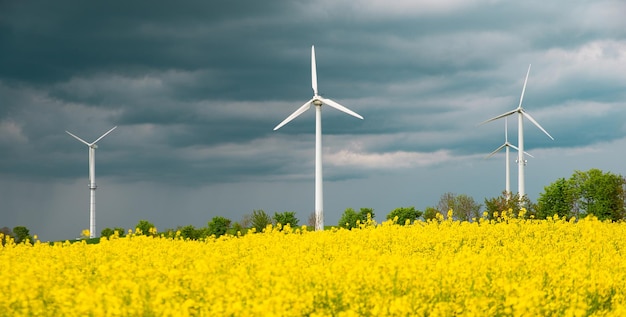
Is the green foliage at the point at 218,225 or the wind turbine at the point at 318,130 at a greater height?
the wind turbine at the point at 318,130

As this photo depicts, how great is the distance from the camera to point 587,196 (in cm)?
5881

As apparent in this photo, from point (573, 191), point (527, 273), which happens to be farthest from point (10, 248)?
point (573, 191)

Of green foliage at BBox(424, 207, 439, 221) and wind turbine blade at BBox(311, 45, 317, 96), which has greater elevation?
wind turbine blade at BBox(311, 45, 317, 96)

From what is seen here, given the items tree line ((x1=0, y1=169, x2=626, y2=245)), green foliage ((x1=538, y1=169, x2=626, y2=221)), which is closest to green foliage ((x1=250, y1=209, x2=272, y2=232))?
tree line ((x1=0, y1=169, x2=626, y2=245))

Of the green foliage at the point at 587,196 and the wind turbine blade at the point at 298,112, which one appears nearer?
the wind turbine blade at the point at 298,112

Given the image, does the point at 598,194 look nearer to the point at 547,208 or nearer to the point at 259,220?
the point at 547,208

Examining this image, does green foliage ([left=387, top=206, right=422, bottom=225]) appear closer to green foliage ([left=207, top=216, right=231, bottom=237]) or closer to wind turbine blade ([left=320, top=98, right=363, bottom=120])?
wind turbine blade ([left=320, top=98, right=363, bottom=120])

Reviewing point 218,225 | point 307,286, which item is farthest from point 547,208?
point 307,286

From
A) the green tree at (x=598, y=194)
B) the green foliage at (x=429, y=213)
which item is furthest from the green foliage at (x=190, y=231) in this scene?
the green tree at (x=598, y=194)

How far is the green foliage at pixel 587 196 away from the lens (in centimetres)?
5650

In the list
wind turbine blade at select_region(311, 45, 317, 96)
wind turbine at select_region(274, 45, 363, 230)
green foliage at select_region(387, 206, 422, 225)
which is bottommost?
green foliage at select_region(387, 206, 422, 225)

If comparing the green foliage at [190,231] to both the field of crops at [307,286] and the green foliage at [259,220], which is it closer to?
the green foliage at [259,220]

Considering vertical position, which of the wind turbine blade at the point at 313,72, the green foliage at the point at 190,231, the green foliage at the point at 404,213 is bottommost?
the green foliage at the point at 190,231

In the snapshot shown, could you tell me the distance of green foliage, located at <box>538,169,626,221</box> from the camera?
56500mm
